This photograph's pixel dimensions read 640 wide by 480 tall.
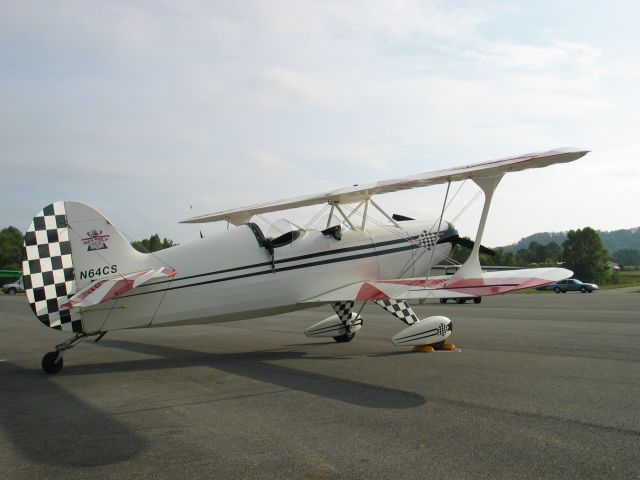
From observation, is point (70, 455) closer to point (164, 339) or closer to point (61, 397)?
point (61, 397)

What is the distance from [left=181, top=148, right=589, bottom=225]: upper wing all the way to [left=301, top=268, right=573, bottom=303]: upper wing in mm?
1655

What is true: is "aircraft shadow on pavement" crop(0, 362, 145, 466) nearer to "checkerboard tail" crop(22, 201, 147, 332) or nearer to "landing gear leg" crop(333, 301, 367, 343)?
"checkerboard tail" crop(22, 201, 147, 332)

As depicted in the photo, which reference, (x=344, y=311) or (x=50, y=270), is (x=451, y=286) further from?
(x=50, y=270)

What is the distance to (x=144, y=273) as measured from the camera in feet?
26.0

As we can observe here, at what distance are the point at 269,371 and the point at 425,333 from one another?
2.74 metres

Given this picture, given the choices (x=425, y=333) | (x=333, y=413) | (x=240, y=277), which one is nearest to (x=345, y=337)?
(x=425, y=333)

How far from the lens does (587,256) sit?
70.1 m

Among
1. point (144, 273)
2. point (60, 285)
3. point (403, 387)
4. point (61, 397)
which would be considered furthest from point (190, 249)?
point (403, 387)

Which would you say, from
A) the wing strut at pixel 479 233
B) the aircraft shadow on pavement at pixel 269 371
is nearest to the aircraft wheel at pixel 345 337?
the aircraft shadow on pavement at pixel 269 371

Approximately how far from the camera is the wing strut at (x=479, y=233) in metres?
8.37

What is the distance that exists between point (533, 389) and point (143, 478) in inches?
174

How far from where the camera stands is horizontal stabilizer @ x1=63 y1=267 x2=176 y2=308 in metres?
7.29

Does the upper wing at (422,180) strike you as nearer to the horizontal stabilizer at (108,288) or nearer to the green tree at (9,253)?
the horizontal stabilizer at (108,288)

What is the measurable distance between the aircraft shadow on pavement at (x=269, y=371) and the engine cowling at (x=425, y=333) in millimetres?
1856
